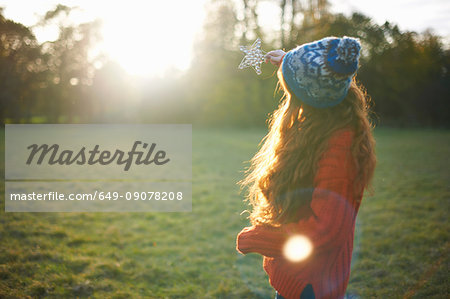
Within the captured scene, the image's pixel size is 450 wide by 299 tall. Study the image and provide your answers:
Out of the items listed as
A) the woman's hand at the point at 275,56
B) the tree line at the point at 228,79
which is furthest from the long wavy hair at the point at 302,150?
the tree line at the point at 228,79

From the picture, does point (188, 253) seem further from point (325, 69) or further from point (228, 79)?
point (228, 79)

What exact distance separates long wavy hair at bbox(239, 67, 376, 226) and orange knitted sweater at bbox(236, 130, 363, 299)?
0.16 feet

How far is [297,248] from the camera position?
1.15 meters

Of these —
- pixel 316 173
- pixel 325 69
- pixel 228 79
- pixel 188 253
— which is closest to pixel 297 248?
pixel 316 173

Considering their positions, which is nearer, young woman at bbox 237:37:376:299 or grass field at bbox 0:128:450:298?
young woman at bbox 237:37:376:299

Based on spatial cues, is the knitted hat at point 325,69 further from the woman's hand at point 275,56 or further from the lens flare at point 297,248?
the lens flare at point 297,248

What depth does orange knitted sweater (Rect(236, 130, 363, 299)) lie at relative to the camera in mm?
1032

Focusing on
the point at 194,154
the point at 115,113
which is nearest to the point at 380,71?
the point at 194,154

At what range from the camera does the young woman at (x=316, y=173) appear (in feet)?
3.45

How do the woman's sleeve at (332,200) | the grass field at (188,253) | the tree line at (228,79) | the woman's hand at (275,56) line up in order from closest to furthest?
the woman's sleeve at (332,200)
the woman's hand at (275,56)
the grass field at (188,253)
the tree line at (228,79)

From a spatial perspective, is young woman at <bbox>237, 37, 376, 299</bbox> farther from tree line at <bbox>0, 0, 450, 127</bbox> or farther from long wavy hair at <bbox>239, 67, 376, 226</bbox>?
tree line at <bbox>0, 0, 450, 127</bbox>

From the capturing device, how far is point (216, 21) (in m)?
22.1

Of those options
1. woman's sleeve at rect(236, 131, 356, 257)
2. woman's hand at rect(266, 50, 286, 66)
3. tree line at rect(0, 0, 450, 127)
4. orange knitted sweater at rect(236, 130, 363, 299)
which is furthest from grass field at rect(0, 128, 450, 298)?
tree line at rect(0, 0, 450, 127)

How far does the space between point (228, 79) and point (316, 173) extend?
76.6ft
